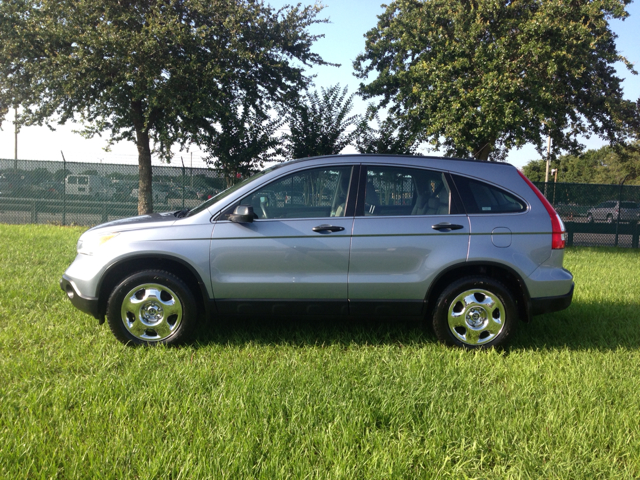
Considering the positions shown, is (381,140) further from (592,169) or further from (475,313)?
(592,169)

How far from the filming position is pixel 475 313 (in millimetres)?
4016

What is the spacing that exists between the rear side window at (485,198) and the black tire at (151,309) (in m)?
2.59

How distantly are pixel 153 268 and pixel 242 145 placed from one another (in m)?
9.93

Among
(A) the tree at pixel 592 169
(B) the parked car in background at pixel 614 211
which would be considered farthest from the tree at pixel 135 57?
(A) the tree at pixel 592 169

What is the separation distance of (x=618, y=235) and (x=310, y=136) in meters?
10.2

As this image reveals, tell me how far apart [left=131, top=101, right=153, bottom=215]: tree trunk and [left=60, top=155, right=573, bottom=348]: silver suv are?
10.7 meters

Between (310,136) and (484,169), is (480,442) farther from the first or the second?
(310,136)

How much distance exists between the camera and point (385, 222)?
3975 millimetres

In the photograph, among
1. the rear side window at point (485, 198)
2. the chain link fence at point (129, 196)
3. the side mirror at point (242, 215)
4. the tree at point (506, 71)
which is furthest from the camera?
the chain link fence at point (129, 196)

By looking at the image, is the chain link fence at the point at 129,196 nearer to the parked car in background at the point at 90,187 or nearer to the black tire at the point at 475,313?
the parked car in background at the point at 90,187

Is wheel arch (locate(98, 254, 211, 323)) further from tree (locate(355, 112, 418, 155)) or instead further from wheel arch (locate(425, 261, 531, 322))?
tree (locate(355, 112, 418, 155))

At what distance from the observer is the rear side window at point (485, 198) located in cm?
405

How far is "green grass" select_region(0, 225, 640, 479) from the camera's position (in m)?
2.31

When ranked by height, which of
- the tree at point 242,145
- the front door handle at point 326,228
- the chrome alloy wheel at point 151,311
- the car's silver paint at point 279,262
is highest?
the tree at point 242,145
